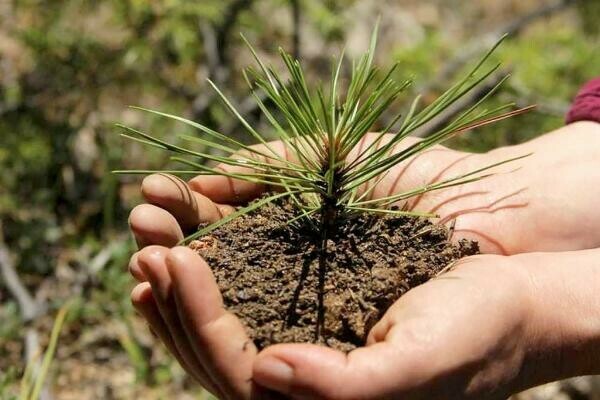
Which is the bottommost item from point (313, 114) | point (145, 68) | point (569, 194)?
point (569, 194)

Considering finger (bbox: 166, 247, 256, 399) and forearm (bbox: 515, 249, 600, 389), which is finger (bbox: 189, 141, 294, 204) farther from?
forearm (bbox: 515, 249, 600, 389)

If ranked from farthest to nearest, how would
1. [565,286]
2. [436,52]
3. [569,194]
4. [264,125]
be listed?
[436,52], [264,125], [569,194], [565,286]

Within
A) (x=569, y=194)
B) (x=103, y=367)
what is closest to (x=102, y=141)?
(x=103, y=367)

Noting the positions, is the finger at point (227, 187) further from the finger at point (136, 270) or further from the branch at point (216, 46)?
the branch at point (216, 46)

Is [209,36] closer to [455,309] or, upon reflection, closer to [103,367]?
[103,367]

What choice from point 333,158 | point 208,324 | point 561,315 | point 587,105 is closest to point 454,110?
point 587,105

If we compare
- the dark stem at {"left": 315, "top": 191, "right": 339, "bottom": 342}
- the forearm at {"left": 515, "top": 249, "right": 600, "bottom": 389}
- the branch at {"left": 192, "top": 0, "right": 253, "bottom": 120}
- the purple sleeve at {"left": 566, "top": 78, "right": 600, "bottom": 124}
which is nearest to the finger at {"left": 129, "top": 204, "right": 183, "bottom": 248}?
the dark stem at {"left": 315, "top": 191, "right": 339, "bottom": 342}

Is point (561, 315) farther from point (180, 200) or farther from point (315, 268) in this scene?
point (180, 200)

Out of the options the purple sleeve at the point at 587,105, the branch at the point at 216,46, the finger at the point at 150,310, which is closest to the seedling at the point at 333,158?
the finger at the point at 150,310
